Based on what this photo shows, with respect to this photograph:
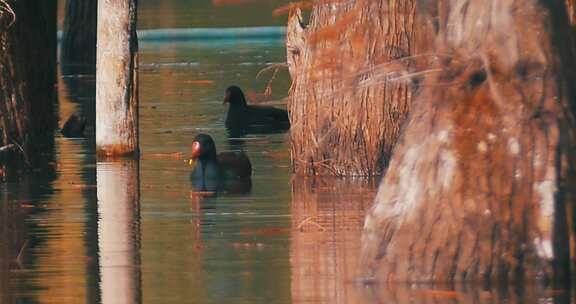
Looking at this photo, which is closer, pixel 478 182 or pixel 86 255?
pixel 478 182

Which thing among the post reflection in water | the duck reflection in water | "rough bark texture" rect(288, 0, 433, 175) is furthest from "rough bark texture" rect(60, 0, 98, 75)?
"rough bark texture" rect(288, 0, 433, 175)

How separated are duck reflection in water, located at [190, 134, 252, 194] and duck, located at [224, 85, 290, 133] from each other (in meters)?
6.50

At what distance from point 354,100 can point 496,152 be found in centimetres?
613

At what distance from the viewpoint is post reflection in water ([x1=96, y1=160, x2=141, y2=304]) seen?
11.7 metres

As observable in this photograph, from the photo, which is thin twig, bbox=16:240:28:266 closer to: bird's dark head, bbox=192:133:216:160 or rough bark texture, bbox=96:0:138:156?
bird's dark head, bbox=192:133:216:160

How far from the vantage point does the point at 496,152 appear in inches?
439

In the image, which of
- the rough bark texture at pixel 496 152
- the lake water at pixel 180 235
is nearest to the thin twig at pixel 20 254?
the lake water at pixel 180 235

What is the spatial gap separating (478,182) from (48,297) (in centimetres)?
267

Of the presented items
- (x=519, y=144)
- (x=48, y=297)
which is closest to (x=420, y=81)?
(x=519, y=144)

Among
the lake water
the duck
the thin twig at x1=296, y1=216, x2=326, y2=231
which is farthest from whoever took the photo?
the duck

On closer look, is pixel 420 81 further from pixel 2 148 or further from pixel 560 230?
pixel 2 148

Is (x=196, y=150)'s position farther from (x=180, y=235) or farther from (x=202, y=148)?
(x=180, y=235)

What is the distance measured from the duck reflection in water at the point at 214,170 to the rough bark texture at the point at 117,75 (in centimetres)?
144

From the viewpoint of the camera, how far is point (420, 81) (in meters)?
11.4
